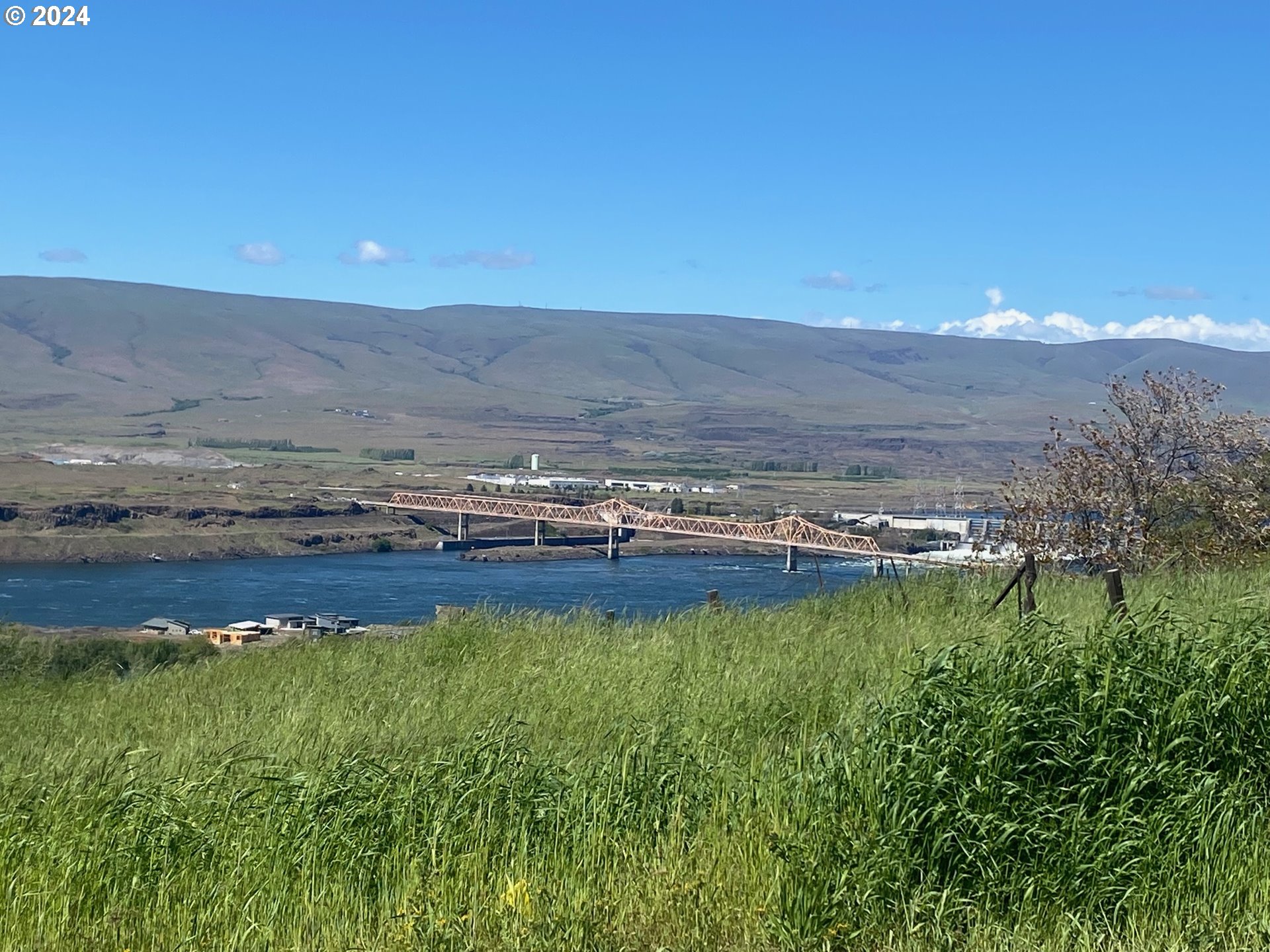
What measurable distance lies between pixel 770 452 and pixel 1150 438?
14122 cm

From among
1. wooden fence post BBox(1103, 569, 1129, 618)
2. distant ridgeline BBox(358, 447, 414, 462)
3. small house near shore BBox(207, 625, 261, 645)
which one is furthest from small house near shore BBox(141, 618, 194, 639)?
distant ridgeline BBox(358, 447, 414, 462)

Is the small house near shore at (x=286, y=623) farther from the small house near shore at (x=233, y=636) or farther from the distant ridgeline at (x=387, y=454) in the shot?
the distant ridgeline at (x=387, y=454)

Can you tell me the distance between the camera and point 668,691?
281 inches

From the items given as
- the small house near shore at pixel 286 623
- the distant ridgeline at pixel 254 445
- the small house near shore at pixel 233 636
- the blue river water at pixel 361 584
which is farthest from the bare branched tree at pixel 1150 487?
the distant ridgeline at pixel 254 445

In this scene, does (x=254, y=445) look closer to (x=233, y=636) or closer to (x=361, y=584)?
(x=361, y=584)

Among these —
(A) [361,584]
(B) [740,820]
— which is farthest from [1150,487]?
(A) [361,584]

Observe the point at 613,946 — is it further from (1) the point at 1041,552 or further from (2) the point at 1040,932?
(1) the point at 1041,552

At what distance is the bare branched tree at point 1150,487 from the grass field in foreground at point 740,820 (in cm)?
883

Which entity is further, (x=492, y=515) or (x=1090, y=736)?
(x=492, y=515)

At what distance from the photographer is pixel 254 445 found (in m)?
143

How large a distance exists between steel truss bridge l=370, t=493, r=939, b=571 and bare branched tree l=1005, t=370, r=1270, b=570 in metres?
28.4

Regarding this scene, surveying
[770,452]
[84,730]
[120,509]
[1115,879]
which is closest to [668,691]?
[1115,879]

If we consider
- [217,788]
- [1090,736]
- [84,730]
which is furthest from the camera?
[84,730]

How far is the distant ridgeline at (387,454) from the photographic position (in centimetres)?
13200
